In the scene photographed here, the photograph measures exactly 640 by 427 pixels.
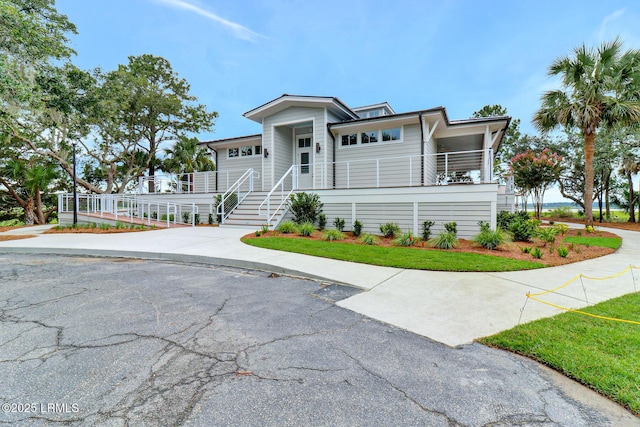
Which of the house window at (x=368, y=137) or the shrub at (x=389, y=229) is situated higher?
the house window at (x=368, y=137)

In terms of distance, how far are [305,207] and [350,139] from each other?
4.95 meters

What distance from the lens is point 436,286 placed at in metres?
4.99

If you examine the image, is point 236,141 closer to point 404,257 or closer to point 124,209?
point 124,209

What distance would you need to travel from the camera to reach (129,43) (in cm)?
2339

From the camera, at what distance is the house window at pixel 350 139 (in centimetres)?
1442

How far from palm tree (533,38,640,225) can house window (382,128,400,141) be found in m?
7.21

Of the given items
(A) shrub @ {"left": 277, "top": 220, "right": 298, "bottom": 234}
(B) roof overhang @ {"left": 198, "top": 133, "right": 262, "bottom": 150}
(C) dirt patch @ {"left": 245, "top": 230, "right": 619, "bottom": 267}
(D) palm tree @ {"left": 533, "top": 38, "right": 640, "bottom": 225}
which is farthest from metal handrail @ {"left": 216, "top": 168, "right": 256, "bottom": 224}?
(D) palm tree @ {"left": 533, "top": 38, "right": 640, "bottom": 225}

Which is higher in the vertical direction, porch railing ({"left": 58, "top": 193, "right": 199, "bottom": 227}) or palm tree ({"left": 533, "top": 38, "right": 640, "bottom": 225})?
palm tree ({"left": 533, "top": 38, "right": 640, "bottom": 225})

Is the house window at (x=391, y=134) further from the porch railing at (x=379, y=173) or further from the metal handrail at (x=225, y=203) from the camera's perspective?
the metal handrail at (x=225, y=203)

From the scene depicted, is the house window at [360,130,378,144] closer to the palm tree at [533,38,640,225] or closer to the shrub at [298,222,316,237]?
the shrub at [298,222,316,237]

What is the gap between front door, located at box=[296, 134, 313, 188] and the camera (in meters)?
15.5

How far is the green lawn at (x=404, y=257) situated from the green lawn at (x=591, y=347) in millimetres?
2510

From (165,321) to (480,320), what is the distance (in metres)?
Answer: 3.97

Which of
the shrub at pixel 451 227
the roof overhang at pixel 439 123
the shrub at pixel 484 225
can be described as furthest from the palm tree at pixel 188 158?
the shrub at pixel 484 225
